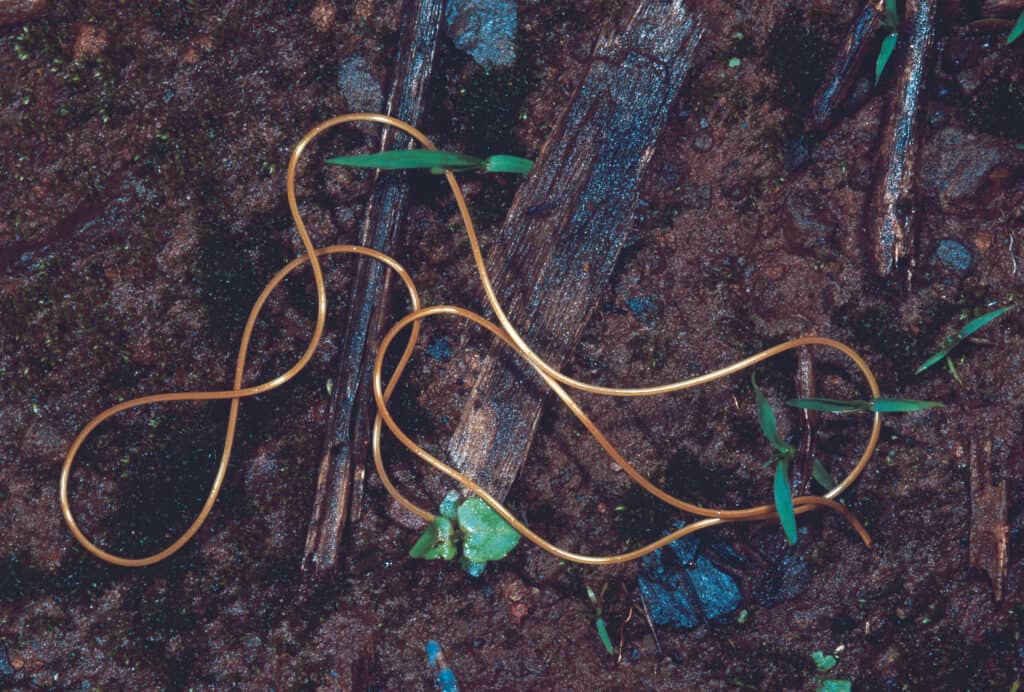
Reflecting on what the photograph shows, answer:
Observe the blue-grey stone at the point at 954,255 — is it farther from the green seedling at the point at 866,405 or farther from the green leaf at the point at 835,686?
the green leaf at the point at 835,686

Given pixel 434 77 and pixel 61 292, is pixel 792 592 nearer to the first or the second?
pixel 434 77

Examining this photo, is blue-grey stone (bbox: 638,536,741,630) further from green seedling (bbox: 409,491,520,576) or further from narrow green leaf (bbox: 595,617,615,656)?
green seedling (bbox: 409,491,520,576)

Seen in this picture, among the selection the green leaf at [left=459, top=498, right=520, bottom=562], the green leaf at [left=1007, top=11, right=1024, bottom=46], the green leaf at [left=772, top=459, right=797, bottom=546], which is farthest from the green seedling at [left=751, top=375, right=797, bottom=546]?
the green leaf at [left=1007, top=11, right=1024, bottom=46]

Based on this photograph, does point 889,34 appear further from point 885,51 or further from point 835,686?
point 835,686

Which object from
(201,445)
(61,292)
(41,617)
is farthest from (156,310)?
(41,617)

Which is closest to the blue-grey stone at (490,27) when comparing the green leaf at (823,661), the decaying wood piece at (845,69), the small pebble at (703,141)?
the small pebble at (703,141)
